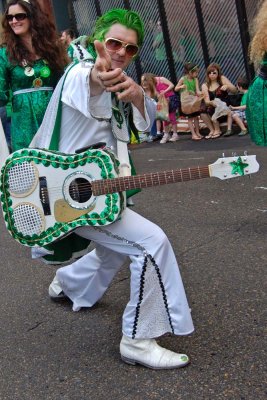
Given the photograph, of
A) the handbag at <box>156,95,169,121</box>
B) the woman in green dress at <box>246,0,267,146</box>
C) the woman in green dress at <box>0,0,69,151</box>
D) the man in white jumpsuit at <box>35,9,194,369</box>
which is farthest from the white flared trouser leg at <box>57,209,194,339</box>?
the woman in green dress at <box>246,0,267,146</box>

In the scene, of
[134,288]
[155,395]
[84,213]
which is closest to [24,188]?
[84,213]

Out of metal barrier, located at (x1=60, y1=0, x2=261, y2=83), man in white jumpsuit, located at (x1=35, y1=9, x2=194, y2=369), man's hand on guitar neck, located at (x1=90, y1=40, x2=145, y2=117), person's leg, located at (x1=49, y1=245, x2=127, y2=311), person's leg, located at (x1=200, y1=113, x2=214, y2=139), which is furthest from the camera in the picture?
metal barrier, located at (x1=60, y1=0, x2=261, y2=83)

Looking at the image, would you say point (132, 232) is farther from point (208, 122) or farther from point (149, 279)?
point (208, 122)

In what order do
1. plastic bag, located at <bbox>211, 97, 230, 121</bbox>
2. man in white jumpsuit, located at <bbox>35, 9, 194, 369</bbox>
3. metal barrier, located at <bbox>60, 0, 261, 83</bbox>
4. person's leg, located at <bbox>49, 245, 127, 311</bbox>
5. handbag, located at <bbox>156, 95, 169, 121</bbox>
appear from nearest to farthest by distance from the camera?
man in white jumpsuit, located at <bbox>35, 9, 194, 369</bbox> < person's leg, located at <bbox>49, 245, 127, 311</bbox> < handbag, located at <bbox>156, 95, 169, 121</bbox> < plastic bag, located at <bbox>211, 97, 230, 121</bbox> < metal barrier, located at <bbox>60, 0, 261, 83</bbox>

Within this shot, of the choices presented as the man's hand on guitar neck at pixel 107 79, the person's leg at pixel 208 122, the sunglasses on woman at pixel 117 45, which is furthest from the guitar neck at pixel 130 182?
the person's leg at pixel 208 122

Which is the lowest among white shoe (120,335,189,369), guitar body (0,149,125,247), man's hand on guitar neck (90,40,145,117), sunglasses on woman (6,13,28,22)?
white shoe (120,335,189,369)

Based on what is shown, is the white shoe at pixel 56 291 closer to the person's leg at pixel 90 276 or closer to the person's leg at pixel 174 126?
the person's leg at pixel 90 276

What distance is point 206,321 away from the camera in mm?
3164

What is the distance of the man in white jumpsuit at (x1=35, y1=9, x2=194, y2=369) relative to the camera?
257 centimetres

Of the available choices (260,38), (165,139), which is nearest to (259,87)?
(260,38)

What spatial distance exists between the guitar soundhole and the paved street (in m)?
0.85

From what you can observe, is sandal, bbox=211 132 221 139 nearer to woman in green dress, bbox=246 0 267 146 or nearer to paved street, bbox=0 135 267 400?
paved street, bbox=0 135 267 400

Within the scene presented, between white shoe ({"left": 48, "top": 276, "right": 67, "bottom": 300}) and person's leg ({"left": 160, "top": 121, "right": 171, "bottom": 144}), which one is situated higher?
white shoe ({"left": 48, "top": 276, "right": 67, "bottom": 300})

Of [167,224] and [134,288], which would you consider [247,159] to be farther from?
[167,224]
